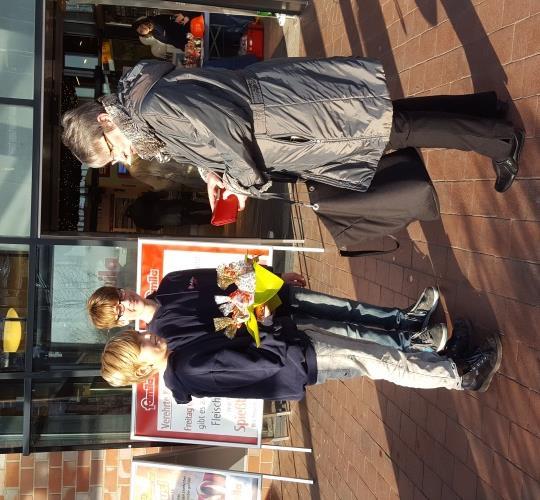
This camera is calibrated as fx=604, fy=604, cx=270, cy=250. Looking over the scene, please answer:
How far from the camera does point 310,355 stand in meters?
3.62

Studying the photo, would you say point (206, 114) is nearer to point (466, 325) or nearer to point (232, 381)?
point (232, 381)

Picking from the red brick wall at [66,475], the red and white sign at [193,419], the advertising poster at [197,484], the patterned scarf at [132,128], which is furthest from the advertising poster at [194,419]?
the patterned scarf at [132,128]

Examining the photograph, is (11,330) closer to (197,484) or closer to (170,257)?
(170,257)

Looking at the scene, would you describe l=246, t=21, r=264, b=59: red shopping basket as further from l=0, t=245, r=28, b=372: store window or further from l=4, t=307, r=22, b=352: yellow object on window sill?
l=4, t=307, r=22, b=352: yellow object on window sill

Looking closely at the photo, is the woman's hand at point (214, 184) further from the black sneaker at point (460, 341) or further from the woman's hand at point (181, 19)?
Result: the woman's hand at point (181, 19)

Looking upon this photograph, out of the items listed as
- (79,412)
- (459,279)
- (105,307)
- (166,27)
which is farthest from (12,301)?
(459,279)

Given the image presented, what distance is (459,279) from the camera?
4059 millimetres

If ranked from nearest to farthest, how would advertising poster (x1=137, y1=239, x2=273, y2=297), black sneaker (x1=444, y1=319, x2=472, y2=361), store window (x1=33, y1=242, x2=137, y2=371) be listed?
1. black sneaker (x1=444, y1=319, x2=472, y2=361)
2. advertising poster (x1=137, y1=239, x2=273, y2=297)
3. store window (x1=33, y1=242, x2=137, y2=371)

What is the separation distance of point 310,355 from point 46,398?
3.97 metres

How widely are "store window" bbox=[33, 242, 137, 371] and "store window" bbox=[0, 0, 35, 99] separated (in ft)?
5.32

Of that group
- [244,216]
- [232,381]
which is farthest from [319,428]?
[232,381]

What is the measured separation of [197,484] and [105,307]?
99.6 inches

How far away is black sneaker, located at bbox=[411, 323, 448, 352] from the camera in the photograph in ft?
12.7

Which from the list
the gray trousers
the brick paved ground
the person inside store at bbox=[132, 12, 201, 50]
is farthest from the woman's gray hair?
the person inside store at bbox=[132, 12, 201, 50]
